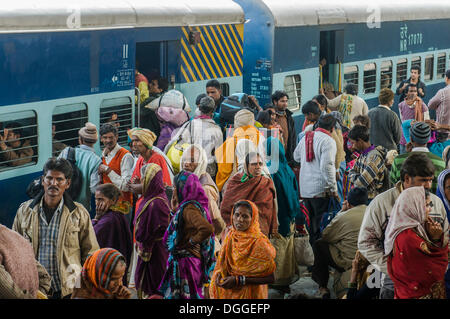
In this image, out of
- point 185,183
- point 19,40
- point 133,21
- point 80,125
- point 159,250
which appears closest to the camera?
point 185,183

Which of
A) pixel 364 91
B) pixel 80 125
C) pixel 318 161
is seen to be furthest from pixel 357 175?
pixel 364 91

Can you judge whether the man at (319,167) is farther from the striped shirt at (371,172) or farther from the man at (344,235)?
the man at (344,235)

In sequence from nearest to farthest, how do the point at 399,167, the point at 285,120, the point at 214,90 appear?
1. the point at 399,167
2. the point at 214,90
3. the point at 285,120

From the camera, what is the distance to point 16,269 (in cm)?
456

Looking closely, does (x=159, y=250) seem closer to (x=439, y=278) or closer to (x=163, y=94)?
(x=439, y=278)

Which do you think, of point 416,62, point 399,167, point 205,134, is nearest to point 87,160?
point 205,134

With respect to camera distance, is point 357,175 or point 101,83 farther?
point 101,83

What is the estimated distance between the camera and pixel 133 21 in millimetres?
8711

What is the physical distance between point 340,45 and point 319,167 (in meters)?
4.94

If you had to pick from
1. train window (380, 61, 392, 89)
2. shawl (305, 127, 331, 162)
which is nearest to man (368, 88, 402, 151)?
shawl (305, 127, 331, 162)

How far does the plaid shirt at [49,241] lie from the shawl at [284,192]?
8.70ft

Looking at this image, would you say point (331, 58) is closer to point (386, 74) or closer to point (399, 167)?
point (386, 74)

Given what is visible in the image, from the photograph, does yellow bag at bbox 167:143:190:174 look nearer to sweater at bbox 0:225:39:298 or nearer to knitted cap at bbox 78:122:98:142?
knitted cap at bbox 78:122:98:142

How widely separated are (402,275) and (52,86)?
4.05 m
